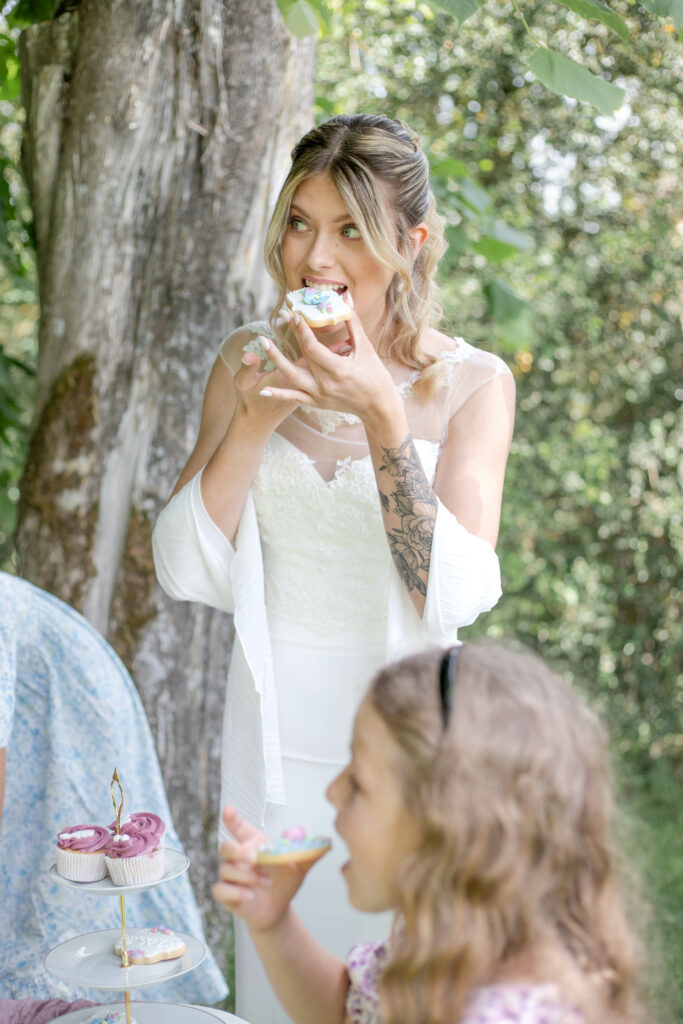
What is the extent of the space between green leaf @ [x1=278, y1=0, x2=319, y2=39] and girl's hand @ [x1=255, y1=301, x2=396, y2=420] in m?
0.94

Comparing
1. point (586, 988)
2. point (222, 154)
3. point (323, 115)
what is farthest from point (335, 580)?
point (323, 115)

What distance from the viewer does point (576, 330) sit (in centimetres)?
632

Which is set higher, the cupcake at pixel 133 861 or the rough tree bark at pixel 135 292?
the rough tree bark at pixel 135 292

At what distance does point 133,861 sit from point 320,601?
2.46 feet

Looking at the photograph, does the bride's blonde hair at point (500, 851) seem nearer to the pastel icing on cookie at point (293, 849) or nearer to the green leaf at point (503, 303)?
the pastel icing on cookie at point (293, 849)

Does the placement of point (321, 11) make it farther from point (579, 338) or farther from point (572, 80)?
point (579, 338)

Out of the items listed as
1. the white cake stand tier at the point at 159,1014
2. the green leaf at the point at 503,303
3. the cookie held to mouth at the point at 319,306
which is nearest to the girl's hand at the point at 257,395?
the cookie held to mouth at the point at 319,306

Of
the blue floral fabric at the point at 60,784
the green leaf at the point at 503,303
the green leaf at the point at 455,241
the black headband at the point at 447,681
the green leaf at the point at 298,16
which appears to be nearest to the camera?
the black headband at the point at 447,681

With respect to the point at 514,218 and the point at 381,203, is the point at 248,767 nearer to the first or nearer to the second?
the point at 381,203

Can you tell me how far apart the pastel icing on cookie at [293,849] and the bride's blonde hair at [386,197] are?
3.84ft

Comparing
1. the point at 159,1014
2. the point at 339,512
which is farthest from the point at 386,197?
the point at 159,1014

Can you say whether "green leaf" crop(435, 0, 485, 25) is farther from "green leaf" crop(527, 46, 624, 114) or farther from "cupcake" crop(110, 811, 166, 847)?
"cupcake" crop(110, 811, 166, 847)

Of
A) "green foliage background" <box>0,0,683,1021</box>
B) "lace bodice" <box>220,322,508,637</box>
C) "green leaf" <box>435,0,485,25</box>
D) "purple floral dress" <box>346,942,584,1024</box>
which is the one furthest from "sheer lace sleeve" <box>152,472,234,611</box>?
"green foliage background" <box>0,0,683,1021</box>

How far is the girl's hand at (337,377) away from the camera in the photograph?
1.98 metres
